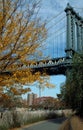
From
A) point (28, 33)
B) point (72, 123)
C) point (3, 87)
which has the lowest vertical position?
point (72, 123)

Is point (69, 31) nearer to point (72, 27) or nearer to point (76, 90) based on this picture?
point (72, 27)

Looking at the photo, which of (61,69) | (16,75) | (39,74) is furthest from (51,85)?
(61,69)

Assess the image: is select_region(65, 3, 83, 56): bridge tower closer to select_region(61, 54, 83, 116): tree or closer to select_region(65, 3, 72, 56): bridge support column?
select_region(65, 3, 72, 56): bridge support column

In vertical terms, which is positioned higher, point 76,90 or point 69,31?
point 69,31

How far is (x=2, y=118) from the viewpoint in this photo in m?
25.9

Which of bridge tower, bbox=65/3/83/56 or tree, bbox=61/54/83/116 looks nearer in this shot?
tree, bbox=61/54/83/116

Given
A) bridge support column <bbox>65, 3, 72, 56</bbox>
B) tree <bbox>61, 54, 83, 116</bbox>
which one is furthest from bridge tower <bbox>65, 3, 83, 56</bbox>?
tree <bbox>61, 54, 83, 116</bbox>

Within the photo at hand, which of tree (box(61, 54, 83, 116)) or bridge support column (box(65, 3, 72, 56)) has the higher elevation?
bridge support column (box(65, 3, 72, 56))

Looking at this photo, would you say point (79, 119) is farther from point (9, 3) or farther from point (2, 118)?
point (2, 118)

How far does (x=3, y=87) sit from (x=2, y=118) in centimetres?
1436

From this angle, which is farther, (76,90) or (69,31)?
(69,31)

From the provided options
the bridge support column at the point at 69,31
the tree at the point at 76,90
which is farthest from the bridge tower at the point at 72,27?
the tree at the point at 76,90

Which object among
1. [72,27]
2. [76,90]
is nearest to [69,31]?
[72,27]

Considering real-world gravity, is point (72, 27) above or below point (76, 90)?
above
